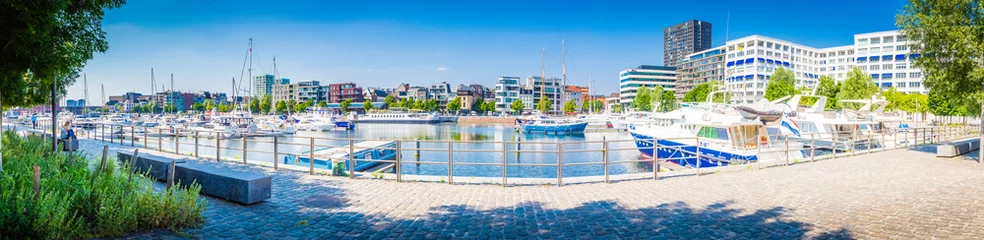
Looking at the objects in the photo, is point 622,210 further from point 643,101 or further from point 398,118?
point 643,101

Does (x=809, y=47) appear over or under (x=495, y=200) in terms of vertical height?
over

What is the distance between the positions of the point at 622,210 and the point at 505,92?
160670 millimetres

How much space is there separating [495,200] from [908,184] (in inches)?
332

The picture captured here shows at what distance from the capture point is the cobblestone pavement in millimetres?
6383

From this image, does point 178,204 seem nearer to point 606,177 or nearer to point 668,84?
point 606,177

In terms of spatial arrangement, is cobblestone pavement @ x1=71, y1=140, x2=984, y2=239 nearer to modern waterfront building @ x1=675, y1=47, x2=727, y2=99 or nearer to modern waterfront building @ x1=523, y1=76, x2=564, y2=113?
modern waterfront building @ x1=675, y1=47, x2=727, y2=99

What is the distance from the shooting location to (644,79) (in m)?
162

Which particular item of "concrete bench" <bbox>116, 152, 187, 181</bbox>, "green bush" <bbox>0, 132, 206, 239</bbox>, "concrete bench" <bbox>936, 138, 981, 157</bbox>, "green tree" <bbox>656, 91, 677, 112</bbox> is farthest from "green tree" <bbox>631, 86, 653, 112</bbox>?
"green bush" <bbox>0, 132, 206, 239</bbox>

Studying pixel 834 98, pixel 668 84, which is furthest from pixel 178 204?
pixel 668 84

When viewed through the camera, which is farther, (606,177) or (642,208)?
A: (606,177)

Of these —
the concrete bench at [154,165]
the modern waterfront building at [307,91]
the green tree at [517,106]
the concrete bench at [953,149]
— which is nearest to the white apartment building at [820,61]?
the green tree at [517,106]

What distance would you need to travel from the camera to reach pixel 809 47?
127875 mm

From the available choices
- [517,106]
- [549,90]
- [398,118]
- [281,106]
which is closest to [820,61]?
[549,90]

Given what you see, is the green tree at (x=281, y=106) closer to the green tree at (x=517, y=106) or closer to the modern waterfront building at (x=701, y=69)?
the green tree at (x=517, y=106)
